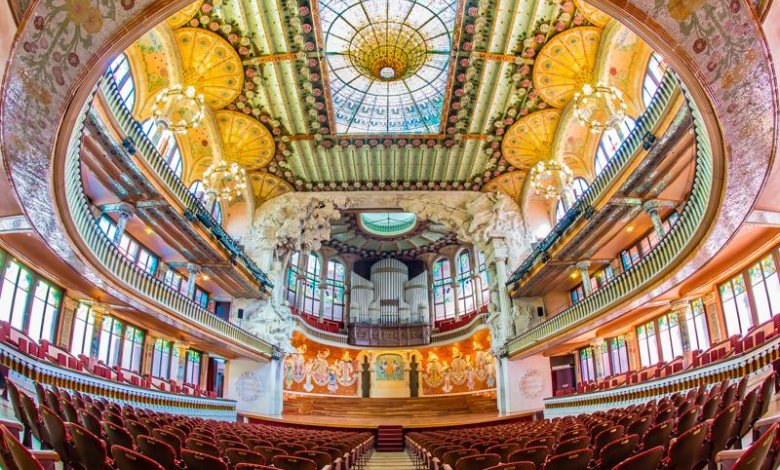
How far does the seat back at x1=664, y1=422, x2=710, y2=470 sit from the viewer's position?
340 centimetres

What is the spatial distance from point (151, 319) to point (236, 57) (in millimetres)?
9075

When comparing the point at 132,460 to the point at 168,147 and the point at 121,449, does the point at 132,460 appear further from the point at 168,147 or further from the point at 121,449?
the point at 168,147

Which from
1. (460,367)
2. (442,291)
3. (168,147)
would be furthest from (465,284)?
(168,147)

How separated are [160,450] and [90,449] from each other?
55 centimetres

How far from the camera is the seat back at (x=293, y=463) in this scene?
14.3 feet

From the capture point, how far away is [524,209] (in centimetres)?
2503

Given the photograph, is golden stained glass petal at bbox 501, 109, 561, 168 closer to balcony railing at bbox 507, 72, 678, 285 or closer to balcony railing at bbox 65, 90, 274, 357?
balcony railing at bbox 507, 72, 678, 285

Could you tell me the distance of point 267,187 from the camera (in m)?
24.9

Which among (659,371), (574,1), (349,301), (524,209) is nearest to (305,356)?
(349,301)

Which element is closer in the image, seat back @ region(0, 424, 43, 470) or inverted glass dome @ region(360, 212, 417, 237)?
seat back @ region(0, 424, 43, 470)

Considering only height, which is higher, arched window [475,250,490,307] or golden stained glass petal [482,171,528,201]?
golden stained glass petal [482,171,528,201]

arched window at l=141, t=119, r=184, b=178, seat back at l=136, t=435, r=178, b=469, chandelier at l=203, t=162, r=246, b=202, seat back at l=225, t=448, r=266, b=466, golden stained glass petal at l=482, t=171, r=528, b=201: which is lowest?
seat back at l=225, t=448, r=266, b=466

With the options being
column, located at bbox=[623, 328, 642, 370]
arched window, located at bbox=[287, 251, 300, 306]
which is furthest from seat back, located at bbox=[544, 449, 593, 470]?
arched window, located at bbox=[287, 251, 300, 306]

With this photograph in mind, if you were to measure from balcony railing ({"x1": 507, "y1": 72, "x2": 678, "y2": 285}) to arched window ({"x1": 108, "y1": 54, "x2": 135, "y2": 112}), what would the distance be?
1486 centimetres
